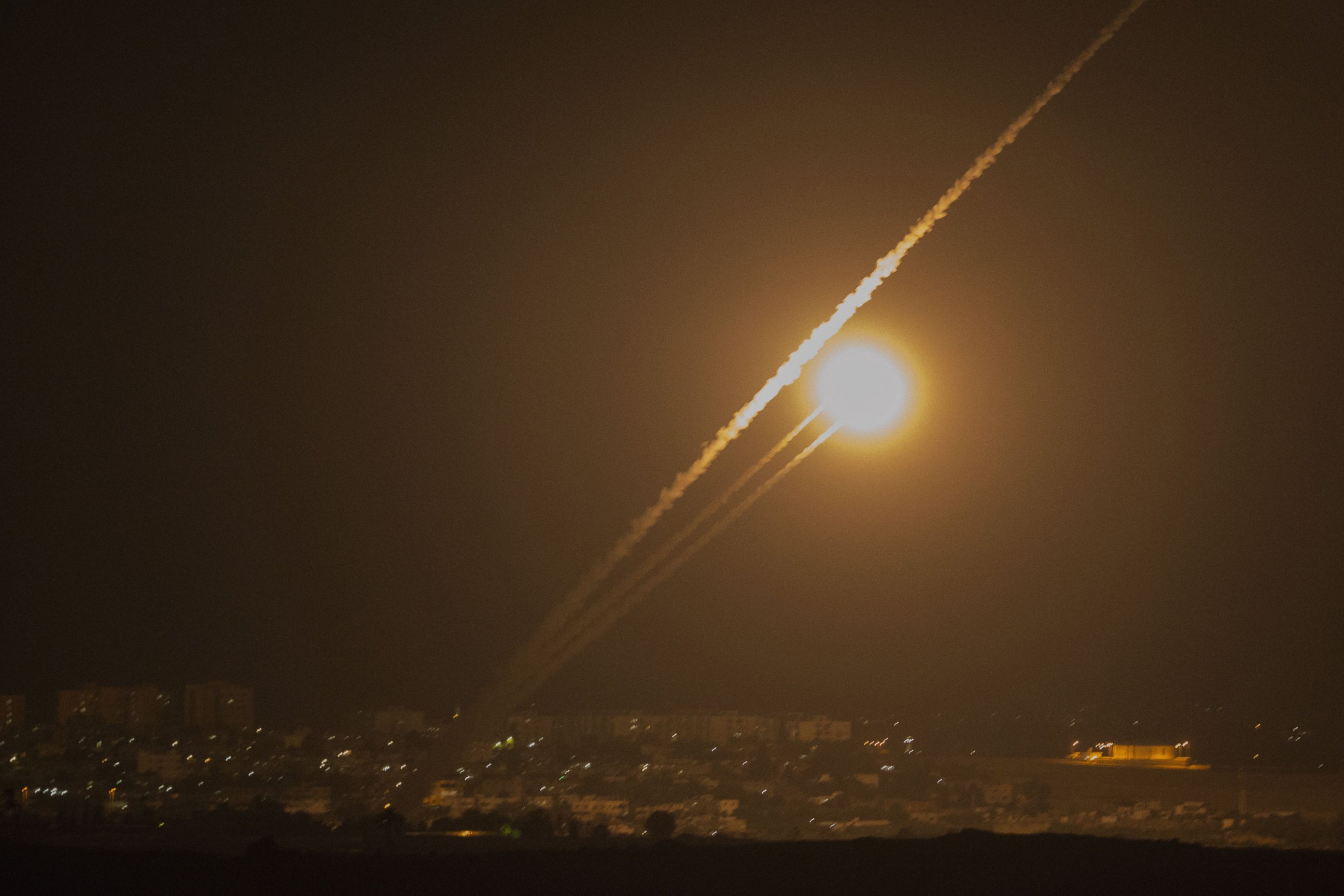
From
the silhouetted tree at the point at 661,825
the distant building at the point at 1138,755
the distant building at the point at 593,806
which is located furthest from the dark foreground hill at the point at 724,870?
the distant building at the point at 1138,755

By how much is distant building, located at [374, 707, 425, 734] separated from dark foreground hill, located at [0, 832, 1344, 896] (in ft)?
64.4

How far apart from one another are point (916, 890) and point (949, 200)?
1255cm

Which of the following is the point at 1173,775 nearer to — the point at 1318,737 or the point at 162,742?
the point at 1318,737

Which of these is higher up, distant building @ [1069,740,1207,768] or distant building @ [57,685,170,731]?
distant building @ [57,685,170,731]

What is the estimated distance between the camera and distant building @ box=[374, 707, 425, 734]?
3056 cm

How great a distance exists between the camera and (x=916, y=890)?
9.74m

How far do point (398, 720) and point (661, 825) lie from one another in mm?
18622

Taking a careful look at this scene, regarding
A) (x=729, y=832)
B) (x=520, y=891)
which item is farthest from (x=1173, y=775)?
(x=520, y=891)

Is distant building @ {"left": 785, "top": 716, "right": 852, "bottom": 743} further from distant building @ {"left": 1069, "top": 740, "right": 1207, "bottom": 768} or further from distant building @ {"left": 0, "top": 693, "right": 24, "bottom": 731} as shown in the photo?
distant building @ {"left": 0, "top": 693, "right": 24, "bottom": 731}

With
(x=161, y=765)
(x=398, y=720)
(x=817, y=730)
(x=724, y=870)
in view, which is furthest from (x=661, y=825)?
(x=398, y=720)

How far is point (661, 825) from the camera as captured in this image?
579 inches

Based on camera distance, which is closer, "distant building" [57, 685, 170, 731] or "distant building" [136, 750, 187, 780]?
"distant building" [136, 750, 187, 780]

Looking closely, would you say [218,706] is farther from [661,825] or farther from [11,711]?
[661,825]

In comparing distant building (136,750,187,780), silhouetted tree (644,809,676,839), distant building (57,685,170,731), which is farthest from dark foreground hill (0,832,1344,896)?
distant building (57,685,170,731)
